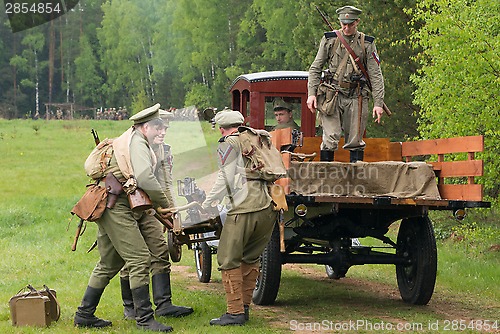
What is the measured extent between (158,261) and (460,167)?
3.12 m

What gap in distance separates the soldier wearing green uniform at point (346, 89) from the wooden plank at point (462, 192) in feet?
3.66

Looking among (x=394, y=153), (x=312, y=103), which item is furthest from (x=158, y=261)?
(x=394, y=153)

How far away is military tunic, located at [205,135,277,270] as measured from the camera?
8.21m

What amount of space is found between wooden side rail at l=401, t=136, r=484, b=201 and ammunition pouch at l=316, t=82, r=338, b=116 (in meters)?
1.08

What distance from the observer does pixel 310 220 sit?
9.55 metres

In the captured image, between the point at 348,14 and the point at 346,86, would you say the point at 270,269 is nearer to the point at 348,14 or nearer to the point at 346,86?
the point at 346,86

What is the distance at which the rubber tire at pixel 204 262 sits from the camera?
37.9 ft

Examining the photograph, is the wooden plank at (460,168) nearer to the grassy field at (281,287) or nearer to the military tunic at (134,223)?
the grassy field at (281,287)

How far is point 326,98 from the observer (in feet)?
32.4

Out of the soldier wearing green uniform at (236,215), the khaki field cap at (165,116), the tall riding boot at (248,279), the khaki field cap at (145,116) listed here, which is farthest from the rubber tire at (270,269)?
the khaki field cap at (145,116)

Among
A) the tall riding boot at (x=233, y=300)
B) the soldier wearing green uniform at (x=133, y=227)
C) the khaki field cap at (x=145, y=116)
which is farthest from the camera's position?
the tall riding boot at (x=233, y=300)

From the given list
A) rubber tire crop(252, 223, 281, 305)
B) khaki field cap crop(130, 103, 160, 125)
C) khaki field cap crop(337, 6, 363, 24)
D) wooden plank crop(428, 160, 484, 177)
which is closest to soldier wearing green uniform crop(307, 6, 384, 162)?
khaki field cap crop(337, 6, 363, 24)

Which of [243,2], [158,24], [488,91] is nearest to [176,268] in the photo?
[488,91]

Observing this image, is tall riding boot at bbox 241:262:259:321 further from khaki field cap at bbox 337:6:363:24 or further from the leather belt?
khaki field cap at bbox 337:6:363:24
